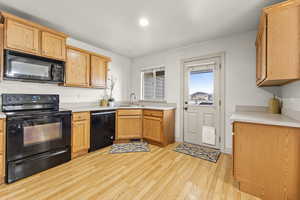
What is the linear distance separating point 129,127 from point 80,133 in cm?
116

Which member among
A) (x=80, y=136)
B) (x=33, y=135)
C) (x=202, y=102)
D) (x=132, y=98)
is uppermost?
(x=132, y=98)

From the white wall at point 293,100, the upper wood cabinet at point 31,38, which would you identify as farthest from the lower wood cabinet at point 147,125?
the white wall at point 293,100

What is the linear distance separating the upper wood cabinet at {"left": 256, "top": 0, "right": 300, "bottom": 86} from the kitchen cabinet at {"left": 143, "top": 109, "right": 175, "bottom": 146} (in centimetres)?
204

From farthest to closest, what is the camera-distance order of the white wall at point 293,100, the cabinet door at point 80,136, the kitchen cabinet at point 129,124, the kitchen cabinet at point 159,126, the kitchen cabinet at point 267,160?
the kitchen cabinet at point 129,124 < the kitchen cabinet at point 159,126 < the cabinet door at point 80,136 < the white wall at point 293,100 < the kitchen cabinet at point 267,160

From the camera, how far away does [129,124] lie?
3346 mm

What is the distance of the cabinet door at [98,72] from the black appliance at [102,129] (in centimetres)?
76

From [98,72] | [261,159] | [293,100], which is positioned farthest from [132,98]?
[293,100]

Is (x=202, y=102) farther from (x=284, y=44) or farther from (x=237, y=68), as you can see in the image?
(x=284, y=44)

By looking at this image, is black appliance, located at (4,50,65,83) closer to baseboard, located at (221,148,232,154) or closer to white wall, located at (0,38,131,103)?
white wall, located at (0,38,131,103)

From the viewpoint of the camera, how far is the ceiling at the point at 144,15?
6.06ft

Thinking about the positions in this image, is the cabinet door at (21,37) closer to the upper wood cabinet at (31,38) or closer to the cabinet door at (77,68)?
the upper wood cabinet at (31,38)

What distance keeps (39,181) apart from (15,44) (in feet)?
6.58

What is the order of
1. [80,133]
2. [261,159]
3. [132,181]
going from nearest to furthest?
[261,159] → [132,181] → [80,133]

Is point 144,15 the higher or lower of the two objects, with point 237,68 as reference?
higher
